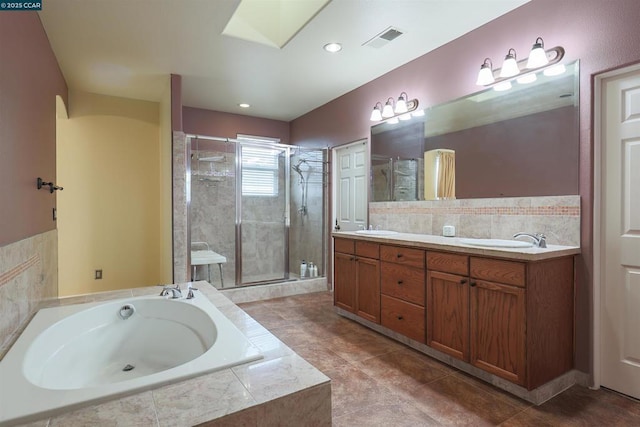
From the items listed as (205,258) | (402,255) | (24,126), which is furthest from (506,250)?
(205,258)

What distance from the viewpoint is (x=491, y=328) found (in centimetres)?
205

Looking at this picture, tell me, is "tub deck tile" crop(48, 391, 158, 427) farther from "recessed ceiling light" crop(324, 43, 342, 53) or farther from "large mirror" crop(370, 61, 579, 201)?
"recessed ceiling light" crop(324, 43, 342, 53)

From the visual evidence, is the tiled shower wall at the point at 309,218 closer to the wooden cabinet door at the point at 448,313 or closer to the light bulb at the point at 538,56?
the wooden cabinet door at the point at 448,313

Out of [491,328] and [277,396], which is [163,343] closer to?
[277,396]

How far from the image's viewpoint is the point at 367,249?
121 inches

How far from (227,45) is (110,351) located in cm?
→ 253

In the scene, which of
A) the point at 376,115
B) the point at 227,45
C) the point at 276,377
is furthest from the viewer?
the point at 376,115

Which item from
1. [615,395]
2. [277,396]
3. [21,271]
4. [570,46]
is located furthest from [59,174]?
[615,395]

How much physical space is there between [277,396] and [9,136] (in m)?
1.83

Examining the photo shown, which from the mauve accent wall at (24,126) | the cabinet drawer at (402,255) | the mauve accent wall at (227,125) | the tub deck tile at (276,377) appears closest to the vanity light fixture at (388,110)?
the cabinet drawer at (402,255)

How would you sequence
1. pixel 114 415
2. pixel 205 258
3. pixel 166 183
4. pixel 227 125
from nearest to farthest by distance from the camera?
pixel 114 415 → pixel 166 183 → pixel 205 258 → pixel 227 125

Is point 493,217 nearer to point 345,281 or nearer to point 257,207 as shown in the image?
point 345,281

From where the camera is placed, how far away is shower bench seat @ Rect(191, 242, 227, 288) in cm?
411

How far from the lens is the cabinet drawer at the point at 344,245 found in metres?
3.30
